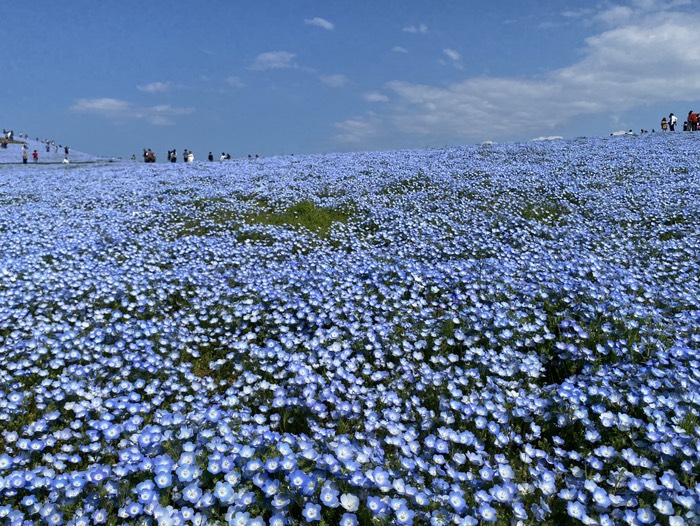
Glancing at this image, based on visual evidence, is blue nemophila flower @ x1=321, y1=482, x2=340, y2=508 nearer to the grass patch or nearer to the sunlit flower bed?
the sunlit flower bed

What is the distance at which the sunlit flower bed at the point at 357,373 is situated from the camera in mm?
3049

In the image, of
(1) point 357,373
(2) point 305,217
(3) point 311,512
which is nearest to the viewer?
(3) point 311,512

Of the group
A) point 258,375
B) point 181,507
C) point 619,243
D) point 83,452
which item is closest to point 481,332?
point 258,375

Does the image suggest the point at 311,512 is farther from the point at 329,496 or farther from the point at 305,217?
the point at 305,217

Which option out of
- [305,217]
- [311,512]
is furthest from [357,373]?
[305,217]

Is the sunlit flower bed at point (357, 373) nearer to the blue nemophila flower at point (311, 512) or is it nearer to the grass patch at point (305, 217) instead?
the blue nemophila flower at point (311, 512)

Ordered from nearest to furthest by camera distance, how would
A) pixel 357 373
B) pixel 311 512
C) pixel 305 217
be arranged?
pixel 311 512
pixel 357 373
pixel 305 217

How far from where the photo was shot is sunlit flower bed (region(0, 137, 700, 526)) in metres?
3.05

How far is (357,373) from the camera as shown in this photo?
4.84 m

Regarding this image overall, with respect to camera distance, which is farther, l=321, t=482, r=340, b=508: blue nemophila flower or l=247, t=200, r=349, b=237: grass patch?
l=247, t=200, r=349, b=237: grass patch

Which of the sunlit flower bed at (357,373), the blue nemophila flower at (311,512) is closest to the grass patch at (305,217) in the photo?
the sunlit flower bed at (357,373)

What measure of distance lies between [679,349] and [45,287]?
7.98 metres

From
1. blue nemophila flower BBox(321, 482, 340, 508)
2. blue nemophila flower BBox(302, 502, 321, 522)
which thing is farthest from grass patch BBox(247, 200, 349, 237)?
blue nemophila flower BBox(302, 502, 321, 522)

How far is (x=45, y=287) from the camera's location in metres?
6.84
